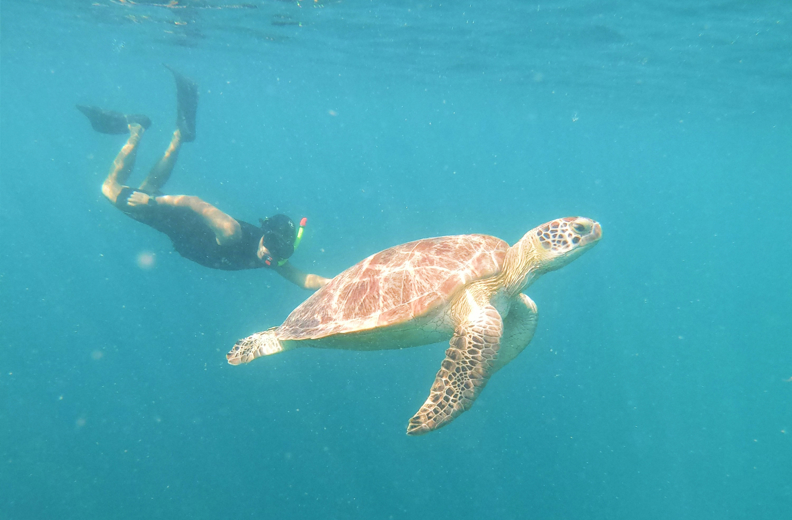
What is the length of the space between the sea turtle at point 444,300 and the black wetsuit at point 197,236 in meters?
2.91

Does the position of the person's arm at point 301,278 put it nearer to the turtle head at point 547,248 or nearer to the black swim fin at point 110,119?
the turtle head at point 547,248

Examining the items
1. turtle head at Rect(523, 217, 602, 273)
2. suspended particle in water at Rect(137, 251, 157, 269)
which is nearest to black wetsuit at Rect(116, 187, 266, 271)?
turtle head at Rect(523, 217, 602, 273)

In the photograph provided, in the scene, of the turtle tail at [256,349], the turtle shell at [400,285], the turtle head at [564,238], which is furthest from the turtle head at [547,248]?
the turtle tail at [256,349]

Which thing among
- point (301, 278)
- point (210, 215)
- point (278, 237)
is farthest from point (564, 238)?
point (210, 215)

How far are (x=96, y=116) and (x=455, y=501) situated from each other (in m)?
15.0

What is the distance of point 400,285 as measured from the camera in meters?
4.43

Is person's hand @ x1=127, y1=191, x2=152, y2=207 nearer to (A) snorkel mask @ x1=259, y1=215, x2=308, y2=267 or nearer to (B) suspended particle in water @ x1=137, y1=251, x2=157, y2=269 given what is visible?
(A) snorkel mask @ x1=259, y1=215, x2=308, y2=267

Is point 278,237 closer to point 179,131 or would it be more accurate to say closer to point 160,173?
point 160,173

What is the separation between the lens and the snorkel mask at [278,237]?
6836mm

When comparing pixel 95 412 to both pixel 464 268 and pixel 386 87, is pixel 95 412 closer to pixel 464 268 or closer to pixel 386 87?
pixel 464 268

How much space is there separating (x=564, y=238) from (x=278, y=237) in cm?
472

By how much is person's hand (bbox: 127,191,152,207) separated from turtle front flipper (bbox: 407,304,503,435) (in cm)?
707

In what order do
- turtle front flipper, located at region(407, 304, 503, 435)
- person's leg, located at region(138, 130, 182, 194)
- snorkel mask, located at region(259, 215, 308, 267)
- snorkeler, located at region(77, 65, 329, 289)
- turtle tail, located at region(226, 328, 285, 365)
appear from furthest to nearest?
1. person's leg, located at region(138, 130, 182, 194)
2. snorkeler, located at region(77, 65, 329, 289)
3. snorkel mask, located at region(259, 215, 308, 267)
4. turtle tail, located at region(226, 328, 285, 365)
5. turtle front flipper, located at region(407, 304, 503, 435)

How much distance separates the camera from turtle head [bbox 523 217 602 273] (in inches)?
169
